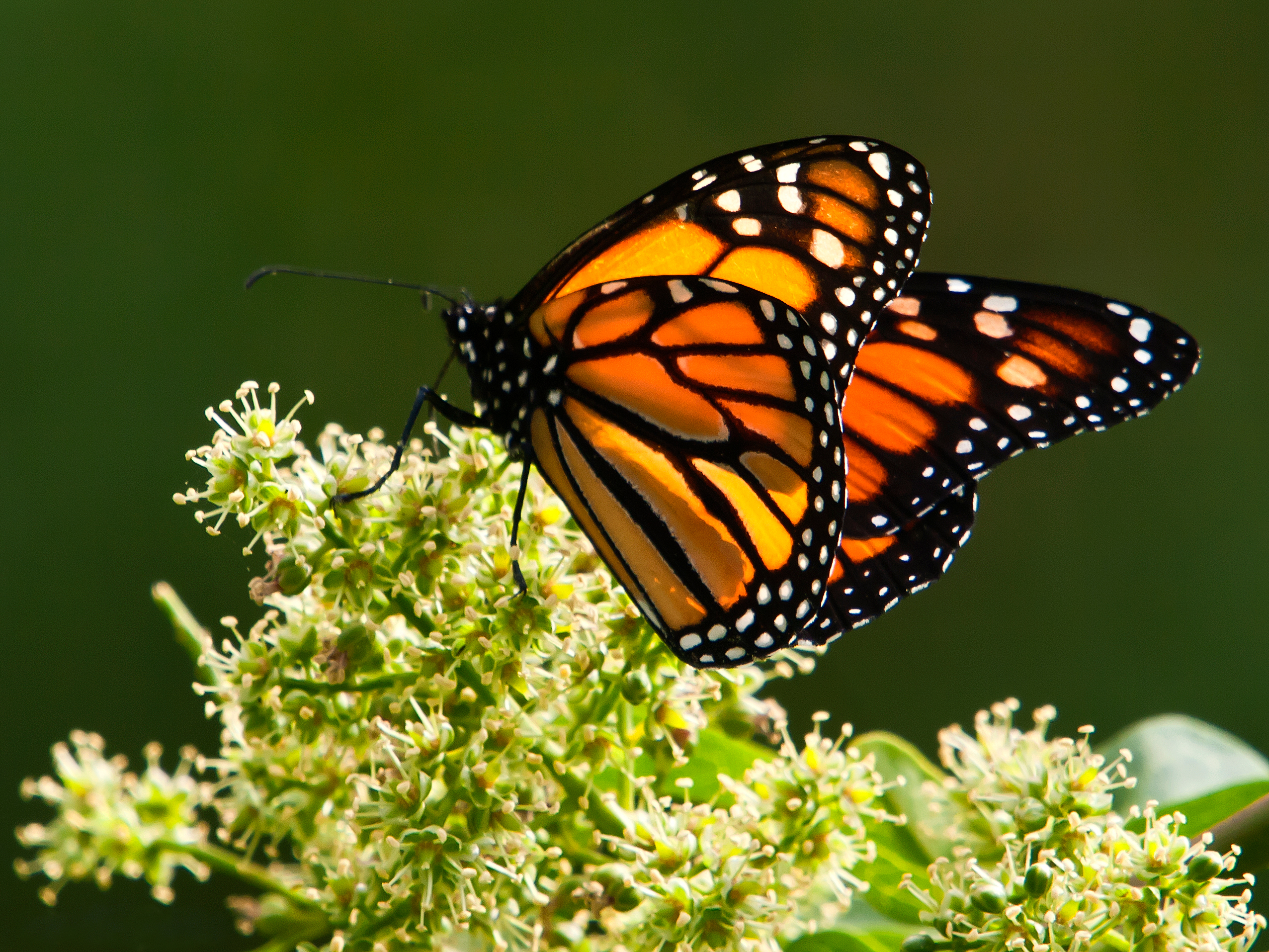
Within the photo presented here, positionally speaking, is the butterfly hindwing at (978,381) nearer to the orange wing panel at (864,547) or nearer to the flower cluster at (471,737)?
the orange wing panel at (864,547)

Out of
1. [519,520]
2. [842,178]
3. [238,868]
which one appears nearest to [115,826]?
[238,868]

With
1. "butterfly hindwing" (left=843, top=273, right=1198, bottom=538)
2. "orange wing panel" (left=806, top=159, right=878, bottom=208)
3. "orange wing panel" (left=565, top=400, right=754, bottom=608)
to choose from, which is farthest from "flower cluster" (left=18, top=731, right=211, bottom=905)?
"orange wing panel" (left=806, top=159, right=878, bottom=208)

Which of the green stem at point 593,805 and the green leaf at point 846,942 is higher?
the green stem at point 593,805

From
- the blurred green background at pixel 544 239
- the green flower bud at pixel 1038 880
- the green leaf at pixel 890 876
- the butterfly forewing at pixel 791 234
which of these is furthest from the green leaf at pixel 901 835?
the blurred green background at pixel 544 239

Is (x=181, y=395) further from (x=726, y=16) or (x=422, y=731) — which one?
(x=422, y=731)

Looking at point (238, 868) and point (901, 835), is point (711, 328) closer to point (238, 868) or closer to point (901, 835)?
point (901, 835)

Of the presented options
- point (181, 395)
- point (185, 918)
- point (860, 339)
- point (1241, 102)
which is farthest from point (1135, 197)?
point (185, 918)
